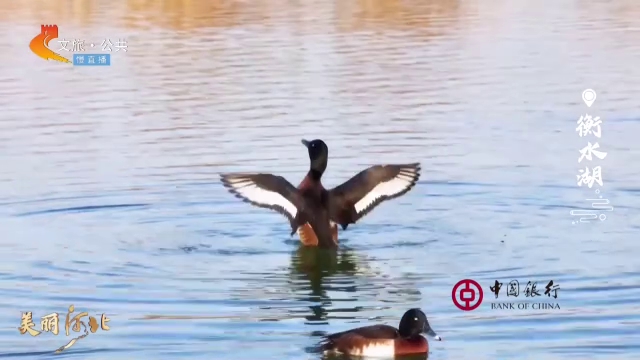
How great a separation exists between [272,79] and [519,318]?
12.0m

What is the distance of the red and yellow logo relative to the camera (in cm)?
2536

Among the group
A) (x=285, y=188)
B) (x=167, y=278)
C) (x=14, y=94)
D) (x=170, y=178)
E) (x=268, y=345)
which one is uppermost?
(x=14, y=94)

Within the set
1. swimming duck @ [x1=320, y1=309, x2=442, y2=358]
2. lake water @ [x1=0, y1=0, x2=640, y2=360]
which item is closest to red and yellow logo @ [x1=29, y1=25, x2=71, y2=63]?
lake water @ [x1=0, y1=0, x2=640, y2=360]

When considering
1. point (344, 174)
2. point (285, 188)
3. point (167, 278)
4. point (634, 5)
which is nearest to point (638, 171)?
point (344, 174)

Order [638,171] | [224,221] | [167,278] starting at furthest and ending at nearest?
[638,171] < [224,221] < [167,278]

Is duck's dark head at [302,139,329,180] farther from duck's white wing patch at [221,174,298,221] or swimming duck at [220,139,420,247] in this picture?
duck's white wing patch at [221,174,298,221]

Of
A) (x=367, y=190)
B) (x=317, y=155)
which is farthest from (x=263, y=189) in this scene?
(x=367, y=190)

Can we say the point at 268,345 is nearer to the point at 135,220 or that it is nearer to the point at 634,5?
the point at 135,220

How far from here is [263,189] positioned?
12.9 m

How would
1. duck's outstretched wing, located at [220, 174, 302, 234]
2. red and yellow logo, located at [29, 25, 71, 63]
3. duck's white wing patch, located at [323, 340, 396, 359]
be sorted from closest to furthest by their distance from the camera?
duck's white wing patch, located at [323, 340, 396, 359] < duck's outstretched wing, located at [220, 174, 302, 234] < red and yellow logo, located at [29, 25, 71, 63]

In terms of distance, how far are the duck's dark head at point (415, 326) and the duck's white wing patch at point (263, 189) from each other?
3.09 m

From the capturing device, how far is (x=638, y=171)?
607 inches

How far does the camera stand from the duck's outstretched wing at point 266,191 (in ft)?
41.9

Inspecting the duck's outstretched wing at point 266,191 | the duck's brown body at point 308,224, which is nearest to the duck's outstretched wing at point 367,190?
the duck's brown body at point 308,224
